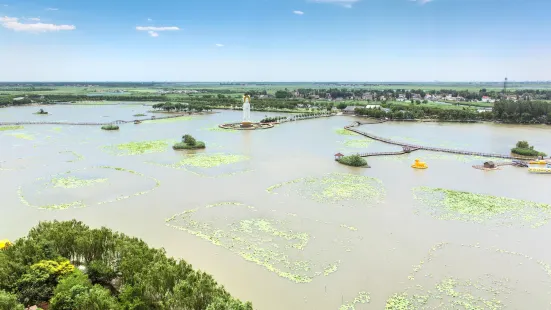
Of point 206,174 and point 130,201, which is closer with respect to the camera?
point 130,201

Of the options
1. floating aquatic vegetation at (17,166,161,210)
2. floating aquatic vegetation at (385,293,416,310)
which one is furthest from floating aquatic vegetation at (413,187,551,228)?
floating aquatic vegetation at (17,166,161,210)

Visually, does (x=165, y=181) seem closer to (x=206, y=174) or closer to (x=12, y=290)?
Answer: (x=206, y=174)

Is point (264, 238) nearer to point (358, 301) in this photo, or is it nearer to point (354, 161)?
point (358, 301)

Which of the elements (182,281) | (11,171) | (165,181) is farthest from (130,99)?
(182,281)

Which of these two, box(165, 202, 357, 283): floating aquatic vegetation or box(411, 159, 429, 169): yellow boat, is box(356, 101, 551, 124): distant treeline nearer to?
box(411, 159, 429, 169): yellow boat

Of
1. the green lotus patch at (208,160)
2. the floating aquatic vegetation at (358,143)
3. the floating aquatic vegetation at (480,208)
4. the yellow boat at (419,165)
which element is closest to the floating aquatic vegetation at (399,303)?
the floating aquatic vegetation at (480,208)
